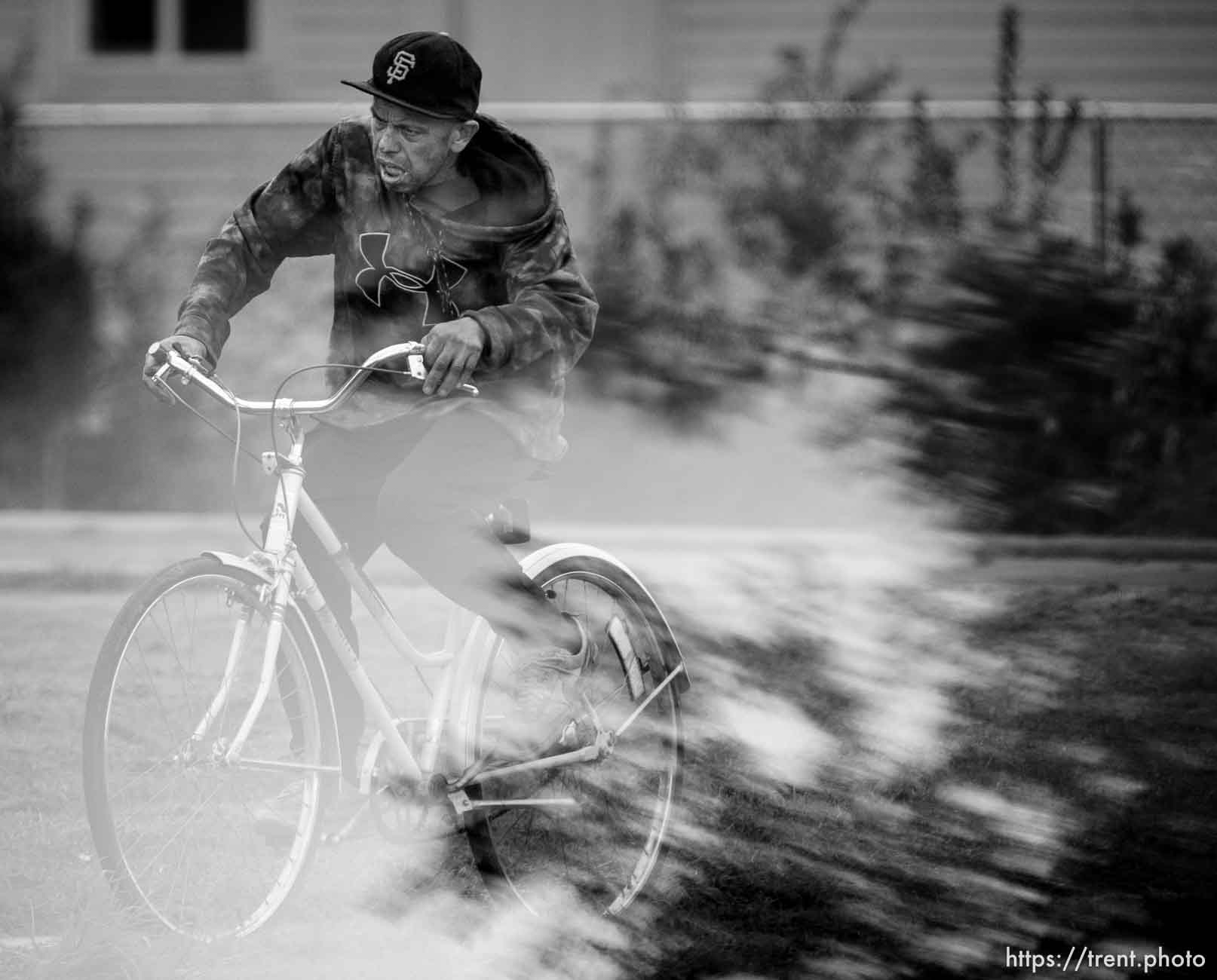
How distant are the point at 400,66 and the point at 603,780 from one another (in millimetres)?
1672

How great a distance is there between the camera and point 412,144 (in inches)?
146

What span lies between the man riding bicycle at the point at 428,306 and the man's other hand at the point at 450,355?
0.48 ft

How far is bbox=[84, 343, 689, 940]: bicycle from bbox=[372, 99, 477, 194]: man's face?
0.47 meters

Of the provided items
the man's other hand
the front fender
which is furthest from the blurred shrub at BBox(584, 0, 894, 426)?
the man's other hand

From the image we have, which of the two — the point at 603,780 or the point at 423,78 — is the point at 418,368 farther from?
the point at 603,780

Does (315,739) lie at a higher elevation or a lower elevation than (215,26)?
lower

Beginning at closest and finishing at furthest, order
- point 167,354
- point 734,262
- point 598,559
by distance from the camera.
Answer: point 167,354, point 598,559, point 734,262

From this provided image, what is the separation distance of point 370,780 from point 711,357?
607 cm

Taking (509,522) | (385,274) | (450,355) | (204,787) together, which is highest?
Answer: (385,274)

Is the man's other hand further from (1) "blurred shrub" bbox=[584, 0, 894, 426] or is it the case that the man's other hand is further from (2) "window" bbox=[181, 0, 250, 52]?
(2) "window" bbox=[181, 0, 250, 52]

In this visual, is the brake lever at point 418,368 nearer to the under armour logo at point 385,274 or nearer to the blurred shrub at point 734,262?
the under armour logo at point 385,274

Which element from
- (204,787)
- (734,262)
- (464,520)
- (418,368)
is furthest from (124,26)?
(418,368)

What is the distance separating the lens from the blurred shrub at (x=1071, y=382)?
8.63 m

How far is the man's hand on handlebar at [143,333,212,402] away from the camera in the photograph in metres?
3.52
